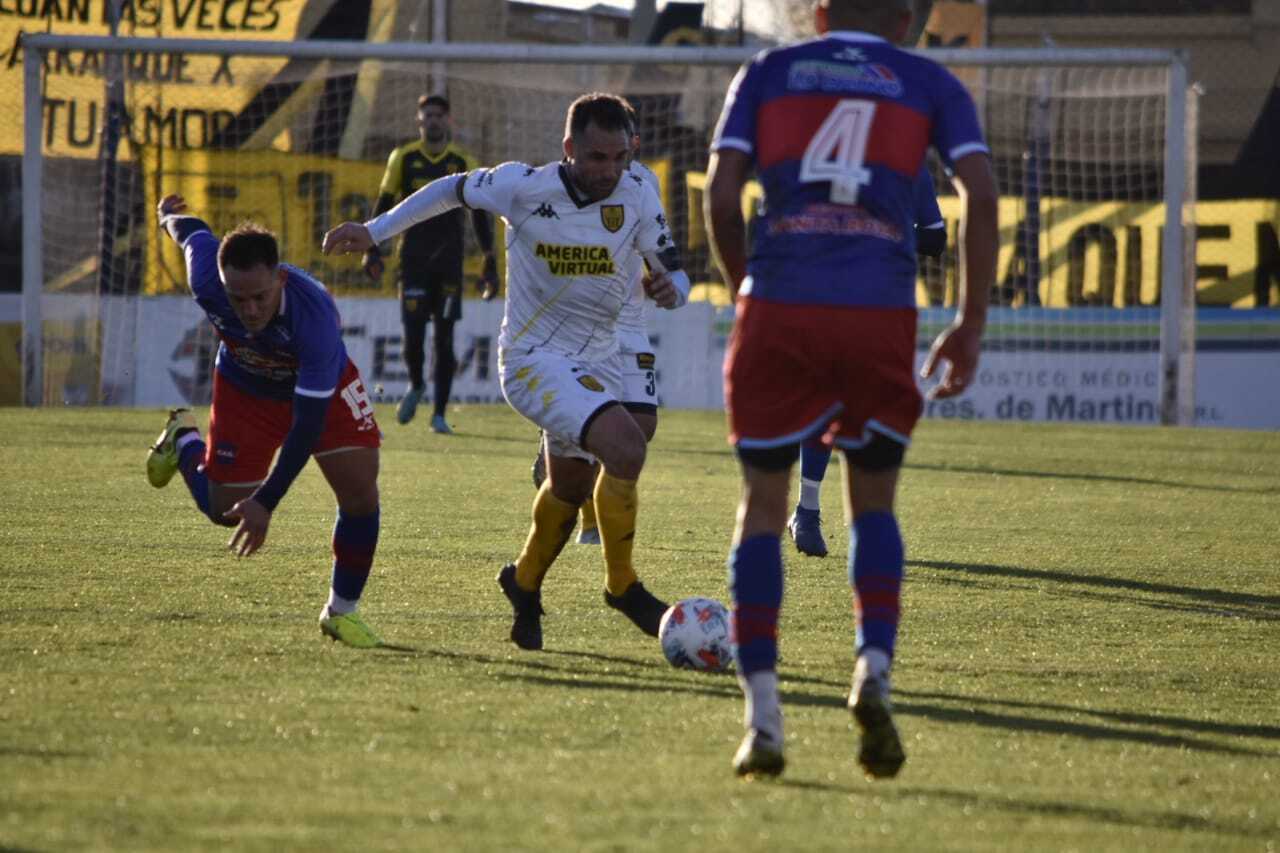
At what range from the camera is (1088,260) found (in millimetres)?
20156

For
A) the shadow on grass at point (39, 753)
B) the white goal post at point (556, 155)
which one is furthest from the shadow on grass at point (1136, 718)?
the white goal post at point (556, 155)

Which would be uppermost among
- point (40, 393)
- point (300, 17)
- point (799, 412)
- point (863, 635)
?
point (300, 17)

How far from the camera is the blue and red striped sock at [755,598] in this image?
13.8 feet

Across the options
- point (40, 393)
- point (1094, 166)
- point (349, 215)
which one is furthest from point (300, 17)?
point (1094, 166)

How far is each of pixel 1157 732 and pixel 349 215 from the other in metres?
15.5

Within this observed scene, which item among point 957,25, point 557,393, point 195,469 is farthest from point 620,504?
point 957,25

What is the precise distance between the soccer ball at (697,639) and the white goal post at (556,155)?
12626 millimetres

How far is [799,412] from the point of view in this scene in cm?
428

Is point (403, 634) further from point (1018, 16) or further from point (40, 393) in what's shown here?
point (1018, 16)

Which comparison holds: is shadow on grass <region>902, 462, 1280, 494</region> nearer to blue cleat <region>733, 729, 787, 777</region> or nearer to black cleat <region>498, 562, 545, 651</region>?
black cleat <region>498, 562, 545, 651</region>

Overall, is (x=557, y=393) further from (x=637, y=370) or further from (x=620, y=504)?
(x=637, y=370)

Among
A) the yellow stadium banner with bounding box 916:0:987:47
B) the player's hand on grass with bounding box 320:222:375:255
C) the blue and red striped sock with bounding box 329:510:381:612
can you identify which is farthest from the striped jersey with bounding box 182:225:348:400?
the yellow stadium banner with bounding box 916:0:987:47

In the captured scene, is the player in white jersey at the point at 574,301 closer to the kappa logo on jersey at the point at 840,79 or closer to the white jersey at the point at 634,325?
the white jersey at the point at 634,325

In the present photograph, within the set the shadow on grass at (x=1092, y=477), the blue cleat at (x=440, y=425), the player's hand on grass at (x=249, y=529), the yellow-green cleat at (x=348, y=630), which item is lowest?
the blue cleat at (x=440, y=425)
